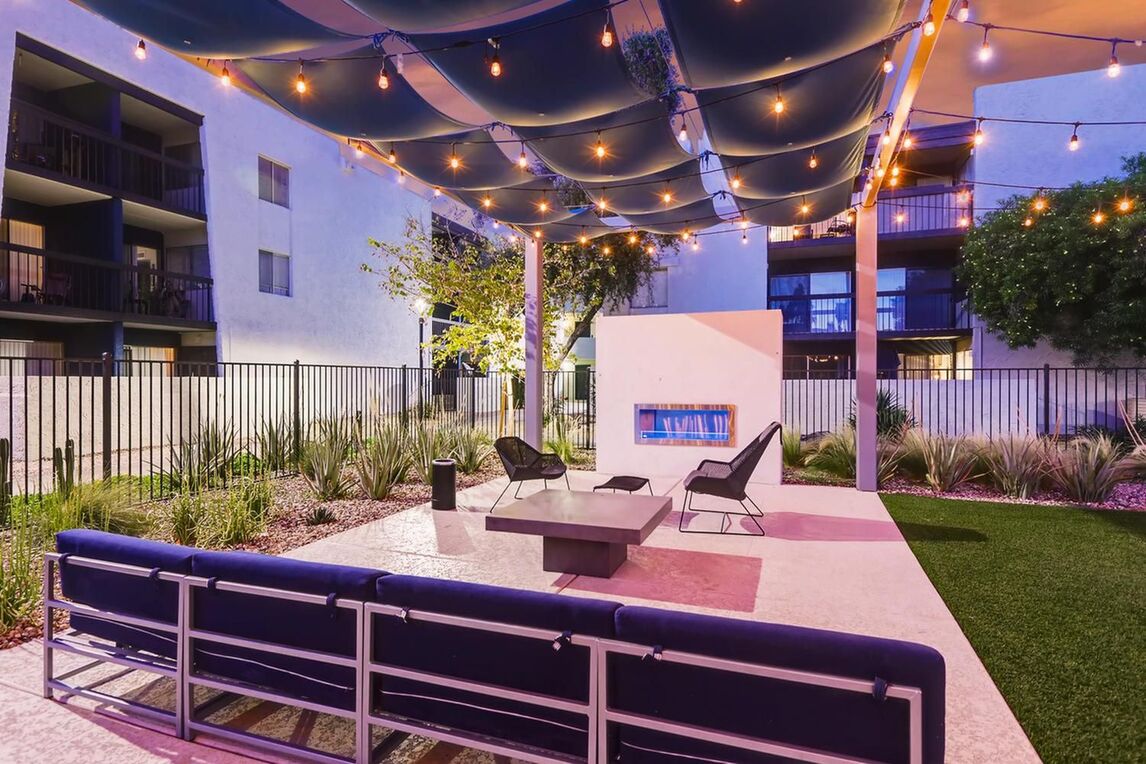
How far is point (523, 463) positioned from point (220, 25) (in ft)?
17.5

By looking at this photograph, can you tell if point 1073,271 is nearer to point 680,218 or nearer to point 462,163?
point 680,218

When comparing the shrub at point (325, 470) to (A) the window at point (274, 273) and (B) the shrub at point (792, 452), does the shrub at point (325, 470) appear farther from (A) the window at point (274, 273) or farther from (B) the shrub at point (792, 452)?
(A) the window at point (274, 273)

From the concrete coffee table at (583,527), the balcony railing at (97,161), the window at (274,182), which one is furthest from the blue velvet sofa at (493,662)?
the window at (274,182)

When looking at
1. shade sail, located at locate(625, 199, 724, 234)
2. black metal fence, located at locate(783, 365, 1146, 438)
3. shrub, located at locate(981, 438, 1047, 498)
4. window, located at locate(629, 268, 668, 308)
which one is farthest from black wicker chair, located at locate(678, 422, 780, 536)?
window, located at locate(629, 268, 668, 308)

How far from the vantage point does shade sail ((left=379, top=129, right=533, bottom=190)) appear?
624 centimetres

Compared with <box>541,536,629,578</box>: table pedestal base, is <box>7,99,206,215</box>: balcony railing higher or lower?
higher

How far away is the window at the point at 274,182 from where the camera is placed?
55.3 feet

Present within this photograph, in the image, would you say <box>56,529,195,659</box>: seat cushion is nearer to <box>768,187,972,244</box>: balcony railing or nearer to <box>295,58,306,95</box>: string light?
<box>295,58,306,95</box>: string light

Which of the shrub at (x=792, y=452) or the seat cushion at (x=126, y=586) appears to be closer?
the seat cushion at (x=126, y=586)

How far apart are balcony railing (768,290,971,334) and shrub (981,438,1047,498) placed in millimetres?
10854

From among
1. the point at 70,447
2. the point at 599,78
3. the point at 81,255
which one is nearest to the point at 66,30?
the point at 81,255

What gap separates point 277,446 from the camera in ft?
29.1

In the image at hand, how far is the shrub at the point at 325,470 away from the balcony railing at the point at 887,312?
1561 cm

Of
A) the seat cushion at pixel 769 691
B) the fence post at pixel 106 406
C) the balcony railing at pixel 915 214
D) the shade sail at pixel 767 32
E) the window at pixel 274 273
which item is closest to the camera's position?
the seat cushion at pixel 769 691
